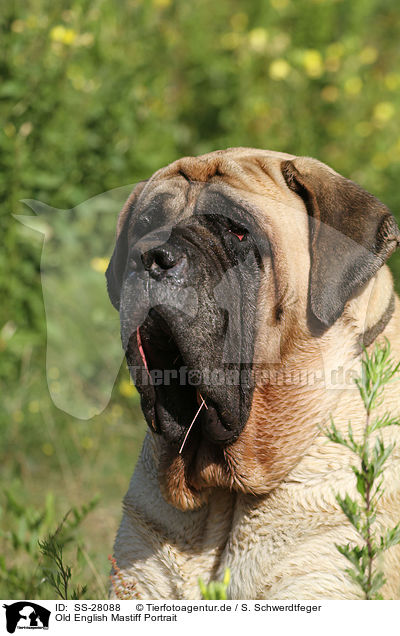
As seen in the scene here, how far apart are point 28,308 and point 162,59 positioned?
2.33 metres

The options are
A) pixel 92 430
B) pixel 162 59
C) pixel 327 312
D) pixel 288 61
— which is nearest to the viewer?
pixel 327 312

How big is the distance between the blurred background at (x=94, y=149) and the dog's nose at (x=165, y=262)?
1.09 metres

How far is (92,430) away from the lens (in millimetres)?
4457

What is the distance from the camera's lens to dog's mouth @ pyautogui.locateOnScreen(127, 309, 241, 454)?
8.15 ft

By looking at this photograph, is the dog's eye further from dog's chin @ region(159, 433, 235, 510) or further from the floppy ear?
dog's chin @ region(159, 433, 235, 510)

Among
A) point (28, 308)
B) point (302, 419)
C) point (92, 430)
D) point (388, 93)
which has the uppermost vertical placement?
point (302, 419)

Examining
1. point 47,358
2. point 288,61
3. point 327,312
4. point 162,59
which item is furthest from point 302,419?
point 288,61

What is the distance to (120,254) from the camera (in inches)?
116

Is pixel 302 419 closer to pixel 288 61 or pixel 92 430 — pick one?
pixel 92 430

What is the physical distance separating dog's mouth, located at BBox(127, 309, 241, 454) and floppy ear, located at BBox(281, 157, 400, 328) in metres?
0.44
